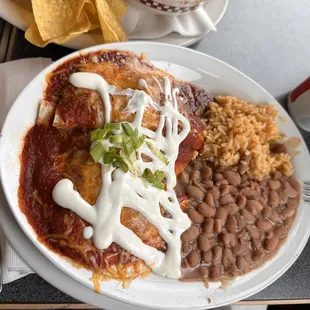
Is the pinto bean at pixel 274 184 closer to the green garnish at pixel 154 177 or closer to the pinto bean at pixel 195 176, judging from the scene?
the pinto bean at pixel 195 176

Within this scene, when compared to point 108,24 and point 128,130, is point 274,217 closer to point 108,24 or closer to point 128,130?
point 128,130

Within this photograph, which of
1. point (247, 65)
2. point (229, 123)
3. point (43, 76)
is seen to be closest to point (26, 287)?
point (43, 76)

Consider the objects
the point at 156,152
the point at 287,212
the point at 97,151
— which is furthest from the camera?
the point at 287,212

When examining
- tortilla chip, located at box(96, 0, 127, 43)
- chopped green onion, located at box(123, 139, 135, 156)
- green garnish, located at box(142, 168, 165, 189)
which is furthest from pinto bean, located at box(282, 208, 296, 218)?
tortilla chip, located at box(96, 0, 127, 43)

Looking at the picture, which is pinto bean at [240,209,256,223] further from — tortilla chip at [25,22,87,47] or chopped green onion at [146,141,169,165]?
tortilla chip at [25,22,87,47]

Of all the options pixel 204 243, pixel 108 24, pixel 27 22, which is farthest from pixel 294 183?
pixel 27 22

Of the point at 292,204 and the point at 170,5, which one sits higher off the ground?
the point at 170,5
